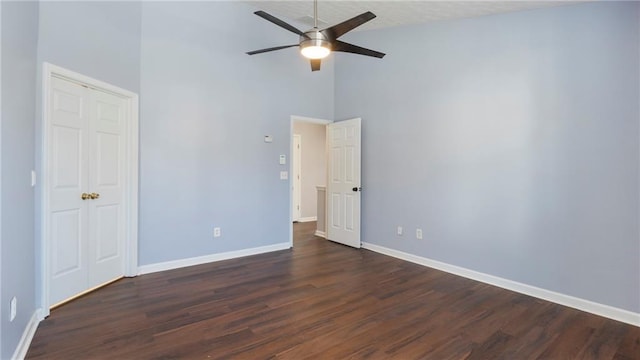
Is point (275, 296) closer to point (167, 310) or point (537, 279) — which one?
point (167, 310)

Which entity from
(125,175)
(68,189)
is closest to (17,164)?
(68,189)

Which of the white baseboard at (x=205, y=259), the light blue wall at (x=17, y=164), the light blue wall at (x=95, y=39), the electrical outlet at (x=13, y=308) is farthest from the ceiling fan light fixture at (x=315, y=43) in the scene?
the white baseboard at (x=205, y=259)

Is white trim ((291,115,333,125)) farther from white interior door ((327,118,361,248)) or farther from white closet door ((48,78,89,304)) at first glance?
white closet door ((48,78,89,304))

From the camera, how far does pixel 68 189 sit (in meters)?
2.95

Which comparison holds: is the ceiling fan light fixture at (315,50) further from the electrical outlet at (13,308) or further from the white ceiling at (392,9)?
the electrical outlet at (13,308)

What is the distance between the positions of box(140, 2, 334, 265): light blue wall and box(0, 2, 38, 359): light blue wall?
131 cm

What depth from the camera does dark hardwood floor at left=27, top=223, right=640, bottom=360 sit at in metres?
2.21

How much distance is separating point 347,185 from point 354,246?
1.01 meters

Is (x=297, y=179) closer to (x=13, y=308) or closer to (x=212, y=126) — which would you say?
(x=212, y=126)

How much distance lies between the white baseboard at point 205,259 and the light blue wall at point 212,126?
0.07m

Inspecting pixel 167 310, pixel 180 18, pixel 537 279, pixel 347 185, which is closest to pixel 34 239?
pixel 167 310

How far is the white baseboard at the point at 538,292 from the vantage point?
2.72m

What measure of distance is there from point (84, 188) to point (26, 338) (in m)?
1.40

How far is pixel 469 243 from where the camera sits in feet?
12.4
